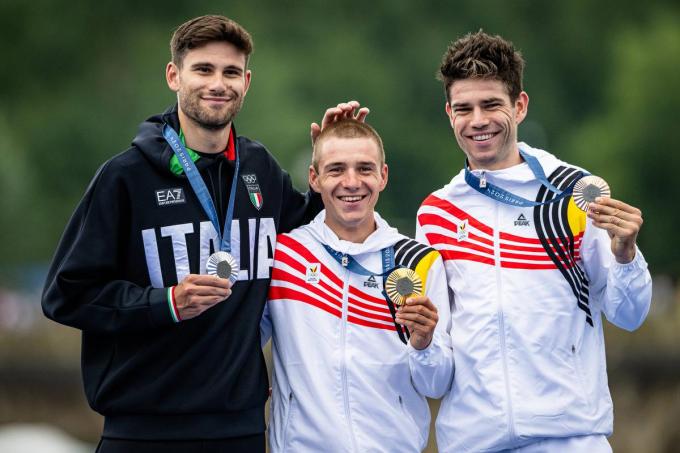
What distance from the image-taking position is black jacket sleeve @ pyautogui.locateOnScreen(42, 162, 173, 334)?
632cm

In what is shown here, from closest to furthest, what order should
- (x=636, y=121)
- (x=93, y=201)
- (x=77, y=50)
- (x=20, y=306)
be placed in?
(x=93, y=201) < (x=20, y=306) < (x=636, y=121) < (x=77, y=50)

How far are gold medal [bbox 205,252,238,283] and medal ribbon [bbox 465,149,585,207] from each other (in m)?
1.42

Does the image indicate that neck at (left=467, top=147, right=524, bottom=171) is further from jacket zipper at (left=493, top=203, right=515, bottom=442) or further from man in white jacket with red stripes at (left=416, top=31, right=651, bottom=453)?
jacket zipper at (left=493, top=203, right=515, bottom=442)

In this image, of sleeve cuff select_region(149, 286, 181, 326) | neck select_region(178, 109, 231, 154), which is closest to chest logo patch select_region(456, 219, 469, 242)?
neck select_region(178, 109, 231, 154)

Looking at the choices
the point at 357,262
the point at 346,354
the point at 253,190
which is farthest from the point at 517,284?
the point at 253,190

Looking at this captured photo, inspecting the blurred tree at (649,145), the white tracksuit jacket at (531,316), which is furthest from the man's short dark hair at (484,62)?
the blurred tree at (649,145)

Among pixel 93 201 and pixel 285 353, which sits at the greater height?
pixel 93 201

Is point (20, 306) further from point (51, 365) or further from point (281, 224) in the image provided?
point (281, 224)

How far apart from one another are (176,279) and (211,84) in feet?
3.35

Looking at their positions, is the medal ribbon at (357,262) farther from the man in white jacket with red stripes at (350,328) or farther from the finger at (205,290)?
the finger at (205,290)

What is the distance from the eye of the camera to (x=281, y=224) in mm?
7070

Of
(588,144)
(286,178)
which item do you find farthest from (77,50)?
(286,178)

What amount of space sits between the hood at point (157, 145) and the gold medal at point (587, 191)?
188 centimetres

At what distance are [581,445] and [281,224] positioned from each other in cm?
199
